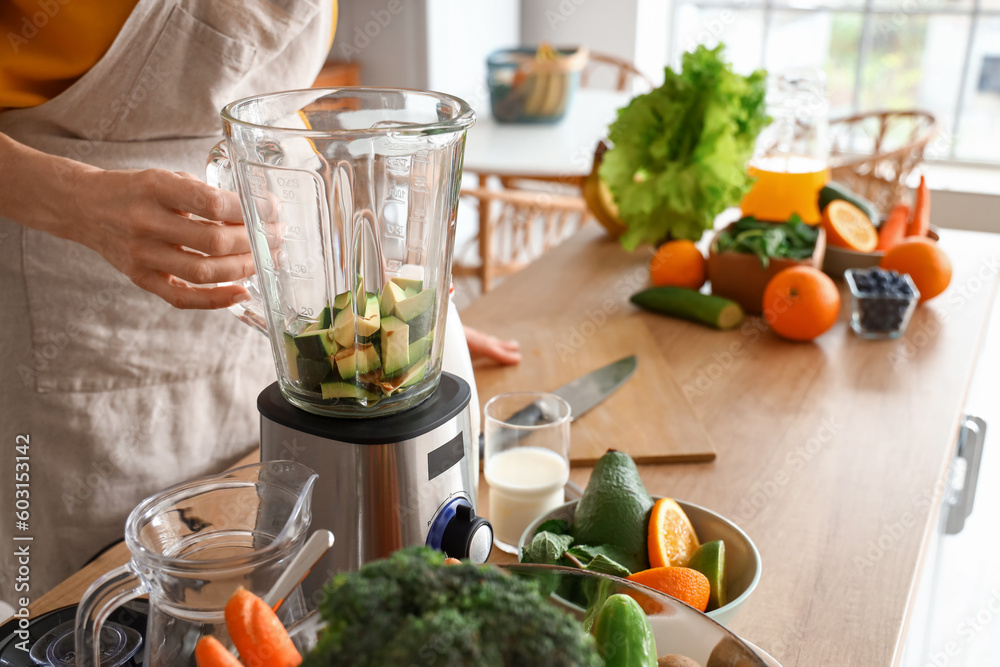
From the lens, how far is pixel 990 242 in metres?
1.57

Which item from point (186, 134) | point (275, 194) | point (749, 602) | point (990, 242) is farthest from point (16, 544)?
point (990, 242)

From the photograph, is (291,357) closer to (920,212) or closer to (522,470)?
(522,470)

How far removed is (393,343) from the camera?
57cm

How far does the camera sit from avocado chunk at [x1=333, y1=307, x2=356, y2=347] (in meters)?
0.57

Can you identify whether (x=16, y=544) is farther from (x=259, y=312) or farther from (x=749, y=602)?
(x=749, y=602)

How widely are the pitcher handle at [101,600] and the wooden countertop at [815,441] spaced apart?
254 millimetres

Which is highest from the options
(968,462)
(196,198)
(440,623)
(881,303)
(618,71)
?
(618,71)

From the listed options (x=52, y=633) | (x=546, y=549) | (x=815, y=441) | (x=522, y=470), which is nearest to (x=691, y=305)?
(x=815, y=441)

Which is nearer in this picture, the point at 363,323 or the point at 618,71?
the point at 363,323

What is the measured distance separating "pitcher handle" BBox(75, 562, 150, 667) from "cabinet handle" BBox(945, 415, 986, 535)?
44.6 inches

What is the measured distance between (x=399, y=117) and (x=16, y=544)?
2.49ft

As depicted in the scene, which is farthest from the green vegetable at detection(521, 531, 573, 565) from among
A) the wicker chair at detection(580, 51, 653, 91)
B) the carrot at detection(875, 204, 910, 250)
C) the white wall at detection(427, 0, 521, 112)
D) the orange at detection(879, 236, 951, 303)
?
the wicker chair at detection(580, 51, 653, 91)

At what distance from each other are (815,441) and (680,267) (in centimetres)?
46

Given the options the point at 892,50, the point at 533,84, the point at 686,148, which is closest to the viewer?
the point at 686,148
